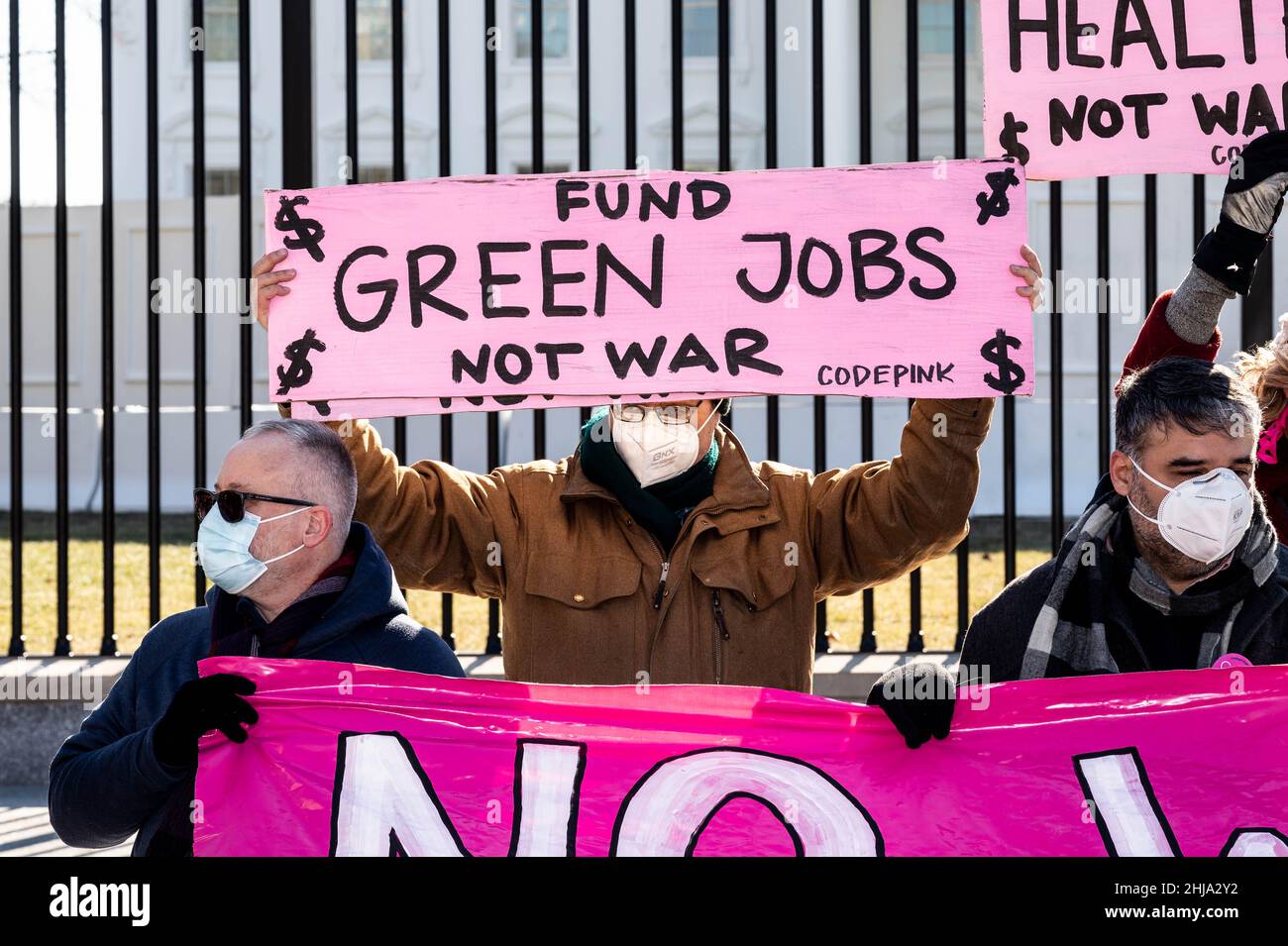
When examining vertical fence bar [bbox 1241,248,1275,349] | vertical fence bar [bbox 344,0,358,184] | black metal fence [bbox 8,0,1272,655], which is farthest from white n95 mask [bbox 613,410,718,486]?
vertical fence bar [bbox 1241,248,1275,349]

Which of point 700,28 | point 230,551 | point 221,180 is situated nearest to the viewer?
point 230,551

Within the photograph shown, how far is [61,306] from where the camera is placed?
548cm

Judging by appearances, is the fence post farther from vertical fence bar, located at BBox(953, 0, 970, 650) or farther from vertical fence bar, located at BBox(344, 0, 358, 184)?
vertical fence bar, located at BBox(953, 0, 970, 650)

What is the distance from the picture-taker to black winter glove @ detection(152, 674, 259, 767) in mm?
2676

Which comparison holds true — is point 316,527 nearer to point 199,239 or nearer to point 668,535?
point 668,535

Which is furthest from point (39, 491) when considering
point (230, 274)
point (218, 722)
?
point (218, 722)

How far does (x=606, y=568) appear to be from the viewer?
3334 mm

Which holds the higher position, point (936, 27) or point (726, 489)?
point (936, 27)

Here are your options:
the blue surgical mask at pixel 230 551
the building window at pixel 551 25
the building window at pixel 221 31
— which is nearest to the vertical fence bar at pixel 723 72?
the blue surgical mask at pixel 230 551

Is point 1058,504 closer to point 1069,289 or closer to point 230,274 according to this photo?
point 1069,289

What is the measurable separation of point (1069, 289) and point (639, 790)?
11.3m

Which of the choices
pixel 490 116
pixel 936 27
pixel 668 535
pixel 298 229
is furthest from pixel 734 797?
pixel 936 27

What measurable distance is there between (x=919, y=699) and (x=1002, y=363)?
89 cm

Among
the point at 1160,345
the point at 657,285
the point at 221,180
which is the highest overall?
the point at 221,180
